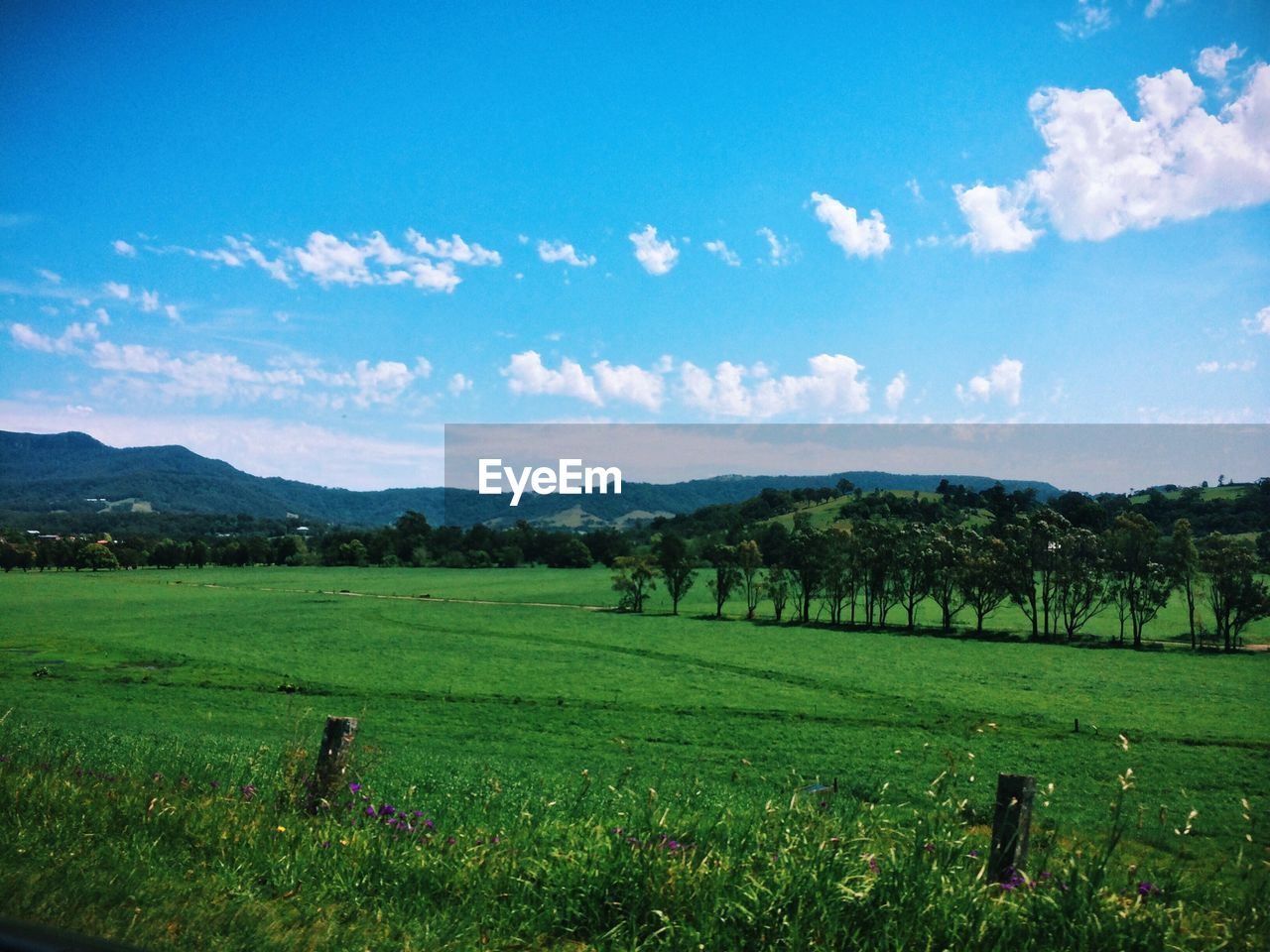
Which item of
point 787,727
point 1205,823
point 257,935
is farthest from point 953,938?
point 787,727

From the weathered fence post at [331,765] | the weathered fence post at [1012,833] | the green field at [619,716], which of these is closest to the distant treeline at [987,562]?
the green field at [619,716]

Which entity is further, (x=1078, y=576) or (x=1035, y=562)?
(x=1035, y=562)

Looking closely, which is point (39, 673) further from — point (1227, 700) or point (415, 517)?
point (415, 517)

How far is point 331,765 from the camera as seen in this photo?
22.8 feet

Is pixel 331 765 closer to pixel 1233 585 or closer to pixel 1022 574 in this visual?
pixel 1022 574

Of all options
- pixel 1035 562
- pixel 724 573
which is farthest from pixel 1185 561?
pixel 724 573

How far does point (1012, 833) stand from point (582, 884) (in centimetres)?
290

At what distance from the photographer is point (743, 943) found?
4.50 meters

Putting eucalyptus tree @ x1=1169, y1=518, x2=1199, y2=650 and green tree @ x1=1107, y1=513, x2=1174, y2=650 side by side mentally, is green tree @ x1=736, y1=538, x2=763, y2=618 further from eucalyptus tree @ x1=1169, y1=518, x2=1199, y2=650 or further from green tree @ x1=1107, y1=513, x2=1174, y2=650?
eucalyptus tree @ x1=1169, y1=518, x2=1199, y2=650

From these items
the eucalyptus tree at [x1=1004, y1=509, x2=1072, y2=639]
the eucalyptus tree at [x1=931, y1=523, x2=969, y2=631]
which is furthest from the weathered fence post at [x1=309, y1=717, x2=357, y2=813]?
the eucalyptus tree at [x1=931, y1=523, x2=969, y2=631]

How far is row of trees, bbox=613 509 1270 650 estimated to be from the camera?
69500mm

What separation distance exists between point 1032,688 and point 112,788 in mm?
52664

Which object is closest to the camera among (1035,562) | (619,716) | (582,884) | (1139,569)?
(582,884)

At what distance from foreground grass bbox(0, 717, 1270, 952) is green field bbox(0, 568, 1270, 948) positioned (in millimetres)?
125
